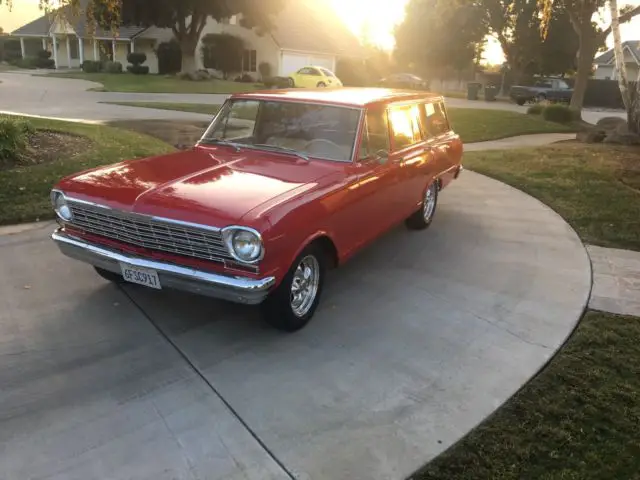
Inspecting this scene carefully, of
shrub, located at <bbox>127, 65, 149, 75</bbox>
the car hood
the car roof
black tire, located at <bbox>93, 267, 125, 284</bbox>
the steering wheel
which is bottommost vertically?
black tire, located at <bbox>93, 267, 125, 284</bbox>

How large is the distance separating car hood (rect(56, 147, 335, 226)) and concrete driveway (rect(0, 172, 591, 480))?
997 millimetres

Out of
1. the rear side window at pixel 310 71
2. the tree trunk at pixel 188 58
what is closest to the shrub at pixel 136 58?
the tree trunk at pixel 188 58

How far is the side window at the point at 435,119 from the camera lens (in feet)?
23.3

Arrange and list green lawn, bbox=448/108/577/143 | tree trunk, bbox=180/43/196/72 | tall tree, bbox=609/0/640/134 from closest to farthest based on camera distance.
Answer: tall tree, bbox=609/0/640/134 < green lawn, bbox=448/108/577/143 < tree trunk, bbox=180/43/196/72

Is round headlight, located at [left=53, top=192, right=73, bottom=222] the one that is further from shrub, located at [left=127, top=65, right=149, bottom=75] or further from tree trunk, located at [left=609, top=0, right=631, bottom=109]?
shrub, located at [left=127, top=65, right=149, bottom=75]

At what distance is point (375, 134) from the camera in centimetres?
548

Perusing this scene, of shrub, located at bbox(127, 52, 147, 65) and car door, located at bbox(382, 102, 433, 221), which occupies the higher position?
shrub, located at bbox(127, 52, 147, 65)

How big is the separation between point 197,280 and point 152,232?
48cm

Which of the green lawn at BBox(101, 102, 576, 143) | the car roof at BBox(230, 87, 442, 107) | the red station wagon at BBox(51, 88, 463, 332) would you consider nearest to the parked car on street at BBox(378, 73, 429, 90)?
the green lawn at BBox(101, 102, 576, 143)

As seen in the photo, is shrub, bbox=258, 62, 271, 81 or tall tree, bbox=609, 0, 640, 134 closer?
tall tree, bbox=609, 0, 640, 134

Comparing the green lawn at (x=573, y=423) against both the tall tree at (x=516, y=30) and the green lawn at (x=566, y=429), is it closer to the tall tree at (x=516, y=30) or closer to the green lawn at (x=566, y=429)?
the green lawn at (x=566, y=429)

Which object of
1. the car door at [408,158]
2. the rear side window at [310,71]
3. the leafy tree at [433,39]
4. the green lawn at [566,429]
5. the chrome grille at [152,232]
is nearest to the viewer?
the green lawn at [566,429]

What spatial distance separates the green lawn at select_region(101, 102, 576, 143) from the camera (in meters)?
17.5

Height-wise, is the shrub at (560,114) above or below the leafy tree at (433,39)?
below
